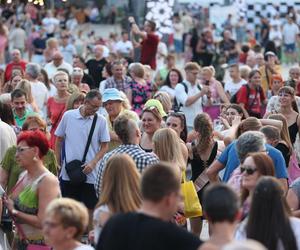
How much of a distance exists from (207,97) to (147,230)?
11.3 meters

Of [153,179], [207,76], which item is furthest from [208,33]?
[153,179]

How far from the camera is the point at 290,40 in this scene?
40031 mm

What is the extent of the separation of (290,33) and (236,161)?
102ft

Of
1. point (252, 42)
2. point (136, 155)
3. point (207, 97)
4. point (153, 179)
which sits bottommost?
point (252, 42)

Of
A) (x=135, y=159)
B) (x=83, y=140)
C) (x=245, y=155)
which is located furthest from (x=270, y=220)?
(x=83, y=140)

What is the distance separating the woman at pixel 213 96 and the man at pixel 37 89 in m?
2.41

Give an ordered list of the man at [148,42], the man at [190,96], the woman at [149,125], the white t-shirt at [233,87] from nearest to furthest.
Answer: the woman at [149,125] → the man at [190,96] → the white t-shirt at [233,87] → the man at [148,42]

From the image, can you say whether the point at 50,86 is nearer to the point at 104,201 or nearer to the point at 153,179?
the point at 104,201

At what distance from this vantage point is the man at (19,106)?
42.8 ft

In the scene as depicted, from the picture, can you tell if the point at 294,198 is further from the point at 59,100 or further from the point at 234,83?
the point at 234,83

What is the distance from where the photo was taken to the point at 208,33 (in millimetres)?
32844

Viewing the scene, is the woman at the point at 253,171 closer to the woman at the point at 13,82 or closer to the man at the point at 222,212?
the man at the point at 222,212

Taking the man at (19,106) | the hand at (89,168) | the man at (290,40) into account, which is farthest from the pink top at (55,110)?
the man at (290,40)

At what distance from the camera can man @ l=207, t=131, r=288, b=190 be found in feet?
28.5
